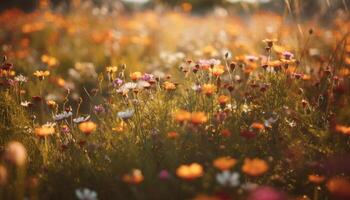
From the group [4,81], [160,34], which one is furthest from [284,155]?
[160,34]

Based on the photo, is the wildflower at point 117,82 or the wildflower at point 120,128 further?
the wildflower at point 117,82

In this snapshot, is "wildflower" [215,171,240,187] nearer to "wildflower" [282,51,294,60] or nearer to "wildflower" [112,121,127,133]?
"wildflower" [112,121,127,133]

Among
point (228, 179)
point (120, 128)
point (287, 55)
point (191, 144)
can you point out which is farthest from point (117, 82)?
point (228, 179)

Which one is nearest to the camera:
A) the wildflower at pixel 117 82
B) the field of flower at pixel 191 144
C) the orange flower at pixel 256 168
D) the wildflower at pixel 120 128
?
the orange flower at pixel 256 168

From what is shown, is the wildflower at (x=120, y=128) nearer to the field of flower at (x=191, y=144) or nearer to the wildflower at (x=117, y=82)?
the field of flower at (x=191, y=144)

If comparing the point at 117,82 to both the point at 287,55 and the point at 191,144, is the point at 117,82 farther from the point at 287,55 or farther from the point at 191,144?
the point at 287,55

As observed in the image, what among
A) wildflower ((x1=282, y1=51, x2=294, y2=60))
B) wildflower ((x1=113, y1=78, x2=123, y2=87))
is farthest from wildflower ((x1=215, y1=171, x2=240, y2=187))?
wildflower ((x1=282, y1=51, x2=294, y2=60))

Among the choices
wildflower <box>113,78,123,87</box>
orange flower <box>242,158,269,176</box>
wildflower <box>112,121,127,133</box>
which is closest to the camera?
orange flower <box>242,158,269,176</box>

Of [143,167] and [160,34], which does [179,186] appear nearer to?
[143,167]

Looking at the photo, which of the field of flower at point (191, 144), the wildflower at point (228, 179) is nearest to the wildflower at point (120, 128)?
the field of flower at point (191, 144)

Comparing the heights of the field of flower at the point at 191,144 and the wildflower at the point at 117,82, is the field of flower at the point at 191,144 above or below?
below

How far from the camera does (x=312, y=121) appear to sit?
7.68 feet

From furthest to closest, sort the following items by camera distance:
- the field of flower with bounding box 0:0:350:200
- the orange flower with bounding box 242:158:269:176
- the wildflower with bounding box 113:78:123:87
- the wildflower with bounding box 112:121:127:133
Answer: the wildflower with bounding box 113:78:123:87 < the wildflower with bounding box 112:121:127:133 < the field of flower with bounding box 0:0:350:200 < the orange flower with bounding box 242:158:269:176

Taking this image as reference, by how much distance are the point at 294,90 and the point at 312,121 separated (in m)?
0.45
